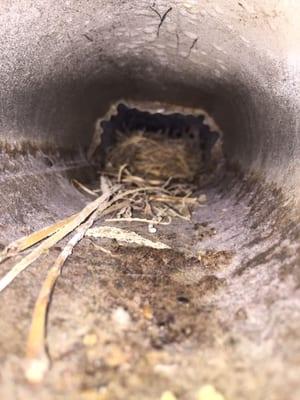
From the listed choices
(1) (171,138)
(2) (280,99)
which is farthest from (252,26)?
(1) (171,138)

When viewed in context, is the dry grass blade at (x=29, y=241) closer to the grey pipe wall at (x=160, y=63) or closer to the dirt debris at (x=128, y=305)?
the dirt debris at (x=128, y=305)

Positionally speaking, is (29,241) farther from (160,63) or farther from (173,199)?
(160,63)

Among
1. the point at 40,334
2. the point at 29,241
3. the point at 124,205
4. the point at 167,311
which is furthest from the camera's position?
the point at 124,205

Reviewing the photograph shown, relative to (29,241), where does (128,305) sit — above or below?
below

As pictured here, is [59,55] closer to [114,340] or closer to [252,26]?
[252,26]

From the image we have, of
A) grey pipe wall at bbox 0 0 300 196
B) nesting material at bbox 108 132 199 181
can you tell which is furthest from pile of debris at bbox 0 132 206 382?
grey pipe wall at bbox 0 0 300 196

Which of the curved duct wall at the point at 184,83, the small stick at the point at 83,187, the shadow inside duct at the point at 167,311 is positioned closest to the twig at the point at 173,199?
the curved duct wall at the point at 184,83

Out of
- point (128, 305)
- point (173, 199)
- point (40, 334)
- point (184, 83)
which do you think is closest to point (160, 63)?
point (184, 83)
